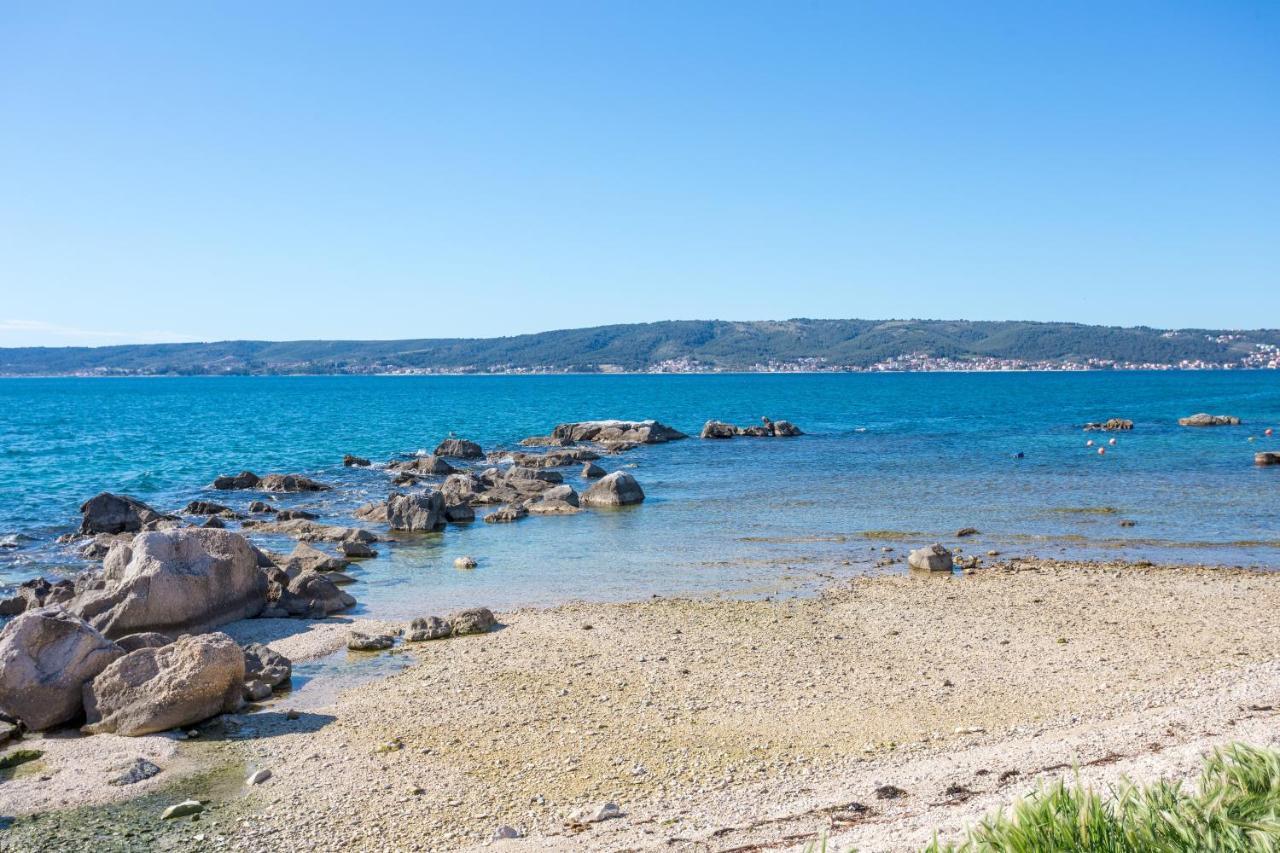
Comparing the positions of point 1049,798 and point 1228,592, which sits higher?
point 1049,798

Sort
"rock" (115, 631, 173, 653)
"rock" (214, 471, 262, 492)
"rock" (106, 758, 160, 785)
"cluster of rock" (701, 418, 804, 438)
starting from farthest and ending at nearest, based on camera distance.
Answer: "cluster of rock" (701, 418, 804, 438) → "rock" (214, 471, 262, 492) → "rock" (115, 631, 173, 653) → "rock" (106, 758, 160, 785)

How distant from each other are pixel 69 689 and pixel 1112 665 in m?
14.3

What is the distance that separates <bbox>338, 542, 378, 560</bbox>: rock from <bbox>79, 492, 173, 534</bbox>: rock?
6.94m

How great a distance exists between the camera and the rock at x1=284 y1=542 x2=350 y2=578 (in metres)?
21.8

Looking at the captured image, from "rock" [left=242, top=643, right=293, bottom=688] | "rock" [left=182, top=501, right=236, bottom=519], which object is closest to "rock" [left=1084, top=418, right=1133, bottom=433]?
"rock" [left=182, top=501, right=236, bottom=519]

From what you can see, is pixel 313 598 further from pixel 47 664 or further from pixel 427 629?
pixel 47 664

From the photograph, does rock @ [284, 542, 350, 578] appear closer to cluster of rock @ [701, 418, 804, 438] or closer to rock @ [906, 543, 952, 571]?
rock @ [906, 543, 952, 571]

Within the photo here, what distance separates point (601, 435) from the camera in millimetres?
60031

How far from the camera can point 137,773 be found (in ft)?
34.4

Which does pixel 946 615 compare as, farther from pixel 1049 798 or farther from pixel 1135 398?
pixel 1135 398

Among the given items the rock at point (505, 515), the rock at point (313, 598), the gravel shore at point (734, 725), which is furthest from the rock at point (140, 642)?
the rock at point (505, 515)

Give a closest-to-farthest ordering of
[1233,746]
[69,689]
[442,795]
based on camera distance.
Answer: [1233,746] → [442,795] → [69,689]

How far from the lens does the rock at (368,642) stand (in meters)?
15.7

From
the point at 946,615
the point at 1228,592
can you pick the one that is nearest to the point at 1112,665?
the point at 946,615
